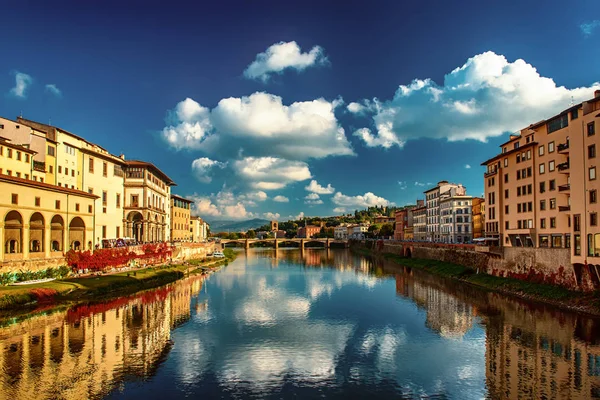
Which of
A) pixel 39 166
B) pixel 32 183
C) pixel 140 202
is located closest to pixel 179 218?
pixel 140 202

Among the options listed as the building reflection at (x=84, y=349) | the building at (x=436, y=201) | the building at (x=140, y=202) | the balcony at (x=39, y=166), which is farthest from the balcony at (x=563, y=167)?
the building at (x=140, y=202)

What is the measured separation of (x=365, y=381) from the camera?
2025 centimetres

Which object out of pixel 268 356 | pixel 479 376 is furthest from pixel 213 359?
pixel 479 376

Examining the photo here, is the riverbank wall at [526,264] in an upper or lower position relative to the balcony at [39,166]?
lower

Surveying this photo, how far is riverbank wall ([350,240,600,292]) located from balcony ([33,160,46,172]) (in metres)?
54.8

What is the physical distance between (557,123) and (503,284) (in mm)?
17438

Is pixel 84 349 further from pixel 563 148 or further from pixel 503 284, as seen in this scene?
pixel 563 148

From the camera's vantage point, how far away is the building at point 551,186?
108ft

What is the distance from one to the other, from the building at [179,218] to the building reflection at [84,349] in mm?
63740

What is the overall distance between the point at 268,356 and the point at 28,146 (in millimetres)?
41650

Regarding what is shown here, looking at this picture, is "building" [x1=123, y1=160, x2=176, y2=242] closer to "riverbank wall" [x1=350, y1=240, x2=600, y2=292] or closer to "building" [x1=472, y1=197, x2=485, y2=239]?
"riverbank wall" [x1=350, y1=240, x2=600, y2=292]

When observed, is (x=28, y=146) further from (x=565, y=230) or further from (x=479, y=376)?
(x=565, y=230)

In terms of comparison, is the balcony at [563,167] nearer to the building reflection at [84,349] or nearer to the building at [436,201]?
the building reflection at [84,349]

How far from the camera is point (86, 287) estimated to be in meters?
40.2
